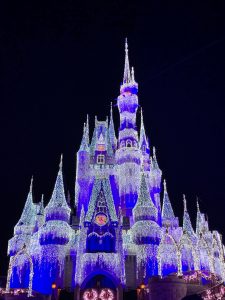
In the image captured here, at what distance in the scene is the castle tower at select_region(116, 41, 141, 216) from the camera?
46.4 metres

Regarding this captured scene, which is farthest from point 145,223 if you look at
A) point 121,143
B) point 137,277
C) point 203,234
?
point 121,143

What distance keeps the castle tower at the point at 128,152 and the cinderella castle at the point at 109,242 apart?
0.14m

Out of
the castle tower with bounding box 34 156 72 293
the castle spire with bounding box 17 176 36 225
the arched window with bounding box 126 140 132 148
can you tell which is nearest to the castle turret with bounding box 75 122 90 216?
the castle tower with bounding box 34 156 72 293

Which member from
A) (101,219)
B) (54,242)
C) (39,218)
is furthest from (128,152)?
(54,242)

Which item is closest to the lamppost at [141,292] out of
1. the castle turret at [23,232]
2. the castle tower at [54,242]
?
the castle tower at [54,242]

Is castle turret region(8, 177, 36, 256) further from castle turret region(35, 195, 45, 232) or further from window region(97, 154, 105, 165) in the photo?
window region(97, 154, 105, 165)

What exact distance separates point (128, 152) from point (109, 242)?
1333cm

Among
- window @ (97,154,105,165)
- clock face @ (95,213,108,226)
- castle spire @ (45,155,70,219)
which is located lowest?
clock face @ (95,213,108,226)

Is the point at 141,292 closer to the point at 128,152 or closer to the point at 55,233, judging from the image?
the point at 55,233

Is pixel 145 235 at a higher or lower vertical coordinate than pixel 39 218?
lower

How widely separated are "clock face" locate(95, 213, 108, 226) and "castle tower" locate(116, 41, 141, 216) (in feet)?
13.5

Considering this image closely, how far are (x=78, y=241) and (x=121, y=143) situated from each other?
16368 millimetres

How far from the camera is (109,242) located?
40.7m

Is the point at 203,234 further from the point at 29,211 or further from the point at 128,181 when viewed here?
the point at 29,211
